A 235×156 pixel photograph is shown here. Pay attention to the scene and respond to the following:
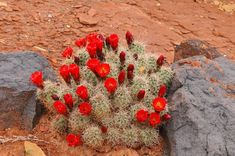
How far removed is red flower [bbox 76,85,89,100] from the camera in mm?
4027

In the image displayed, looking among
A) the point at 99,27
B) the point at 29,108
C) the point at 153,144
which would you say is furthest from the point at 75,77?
the point at 99,27

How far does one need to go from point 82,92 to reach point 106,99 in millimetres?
217

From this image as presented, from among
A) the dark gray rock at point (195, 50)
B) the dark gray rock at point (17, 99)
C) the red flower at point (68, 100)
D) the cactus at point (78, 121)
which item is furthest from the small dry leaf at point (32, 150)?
the dark gray rock at point (195, 50)

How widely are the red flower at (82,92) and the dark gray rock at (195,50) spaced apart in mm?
1568

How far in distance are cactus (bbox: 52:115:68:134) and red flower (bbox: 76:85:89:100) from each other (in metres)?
0.41

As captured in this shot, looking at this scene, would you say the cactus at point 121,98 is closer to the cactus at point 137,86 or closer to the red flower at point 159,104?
the cactus at point 137,86

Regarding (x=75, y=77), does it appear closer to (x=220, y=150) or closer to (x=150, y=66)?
(x=150, y=66)

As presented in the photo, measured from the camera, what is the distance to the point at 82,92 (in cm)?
403

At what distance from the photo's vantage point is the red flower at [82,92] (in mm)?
4027

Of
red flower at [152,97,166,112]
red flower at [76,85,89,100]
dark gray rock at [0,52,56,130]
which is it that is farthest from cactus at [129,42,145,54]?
dark gray rock at [0,52,56,130]

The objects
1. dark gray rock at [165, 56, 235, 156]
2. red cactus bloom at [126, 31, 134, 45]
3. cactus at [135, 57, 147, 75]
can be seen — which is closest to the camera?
dark gray rock at [165, 56, 235, 156]

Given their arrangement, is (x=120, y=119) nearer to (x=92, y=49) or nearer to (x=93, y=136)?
(x=93, y=136)

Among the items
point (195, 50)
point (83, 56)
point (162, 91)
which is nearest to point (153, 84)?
point (162, 91)

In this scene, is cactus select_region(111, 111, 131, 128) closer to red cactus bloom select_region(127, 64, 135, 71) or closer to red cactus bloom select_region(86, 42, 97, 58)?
red cactus bloom select_region(127, 64, 135, 71)
